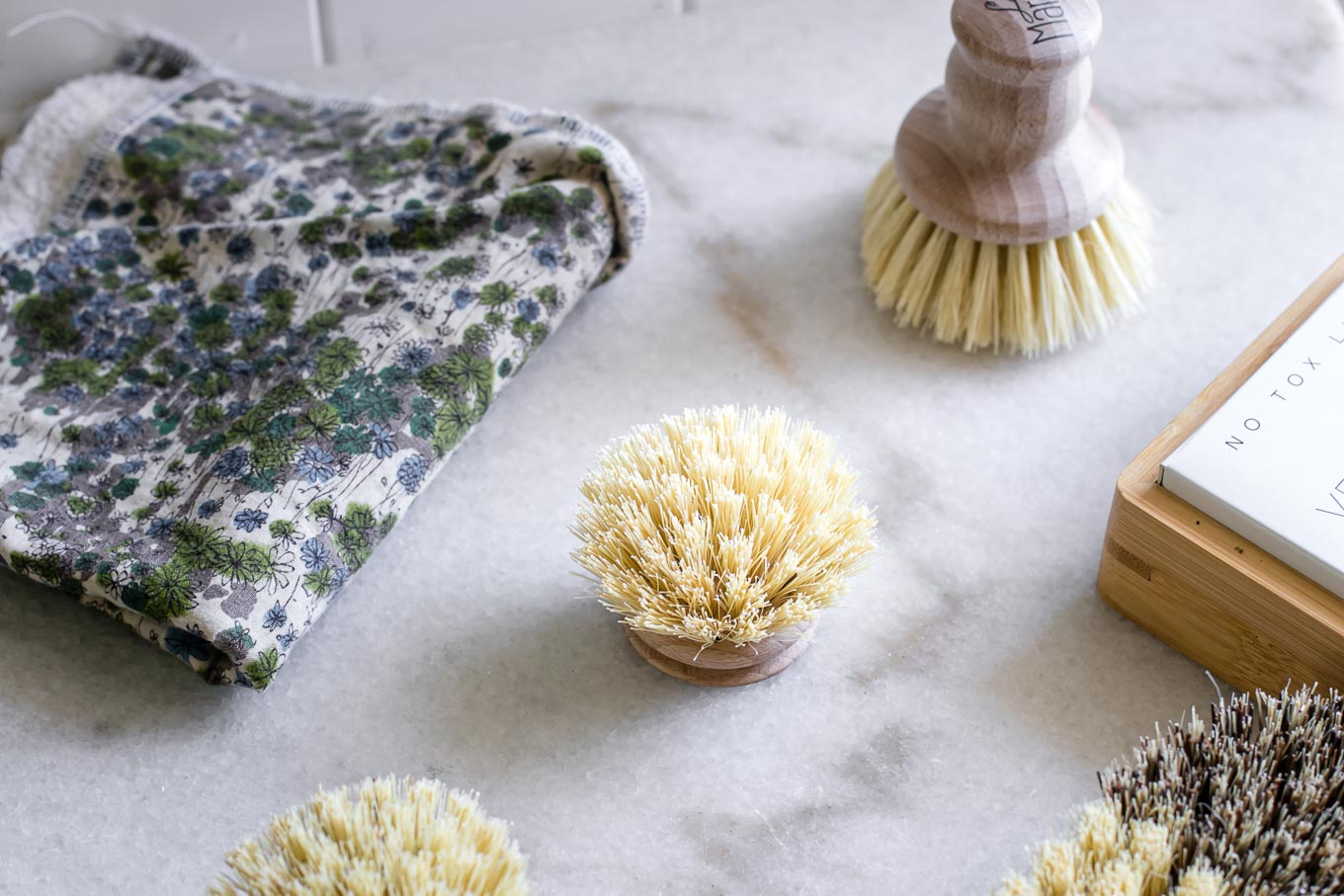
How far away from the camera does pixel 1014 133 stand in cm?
75

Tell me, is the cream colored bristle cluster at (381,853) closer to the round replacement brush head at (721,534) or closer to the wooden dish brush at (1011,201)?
the round replacement brush head at (721,534)

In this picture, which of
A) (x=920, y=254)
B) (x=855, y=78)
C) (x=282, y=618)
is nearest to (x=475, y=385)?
(x=282, y=618)

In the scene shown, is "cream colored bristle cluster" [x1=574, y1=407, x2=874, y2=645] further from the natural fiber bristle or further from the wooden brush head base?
the natural fiber bristle

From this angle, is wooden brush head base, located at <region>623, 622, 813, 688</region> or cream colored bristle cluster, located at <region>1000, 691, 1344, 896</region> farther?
wooden brush head base, located at <region>623, 622, 813, 688</region>

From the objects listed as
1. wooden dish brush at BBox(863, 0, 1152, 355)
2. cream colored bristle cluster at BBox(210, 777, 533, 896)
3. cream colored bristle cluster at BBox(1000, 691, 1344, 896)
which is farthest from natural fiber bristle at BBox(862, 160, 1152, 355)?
cream colored bristle cluster at BBox(210, 777, 533, 896)

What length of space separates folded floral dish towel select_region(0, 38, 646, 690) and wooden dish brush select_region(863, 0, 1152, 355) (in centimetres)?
17

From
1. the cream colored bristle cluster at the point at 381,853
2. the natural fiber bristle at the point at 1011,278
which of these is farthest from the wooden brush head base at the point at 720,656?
the natural fiber bristle at the point at 1011,278

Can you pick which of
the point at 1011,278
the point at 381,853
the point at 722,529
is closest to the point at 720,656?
the point at 722,529

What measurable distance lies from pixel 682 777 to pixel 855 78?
0.55 m

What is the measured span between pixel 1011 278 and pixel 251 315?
450 millimetres

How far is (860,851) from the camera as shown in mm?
660

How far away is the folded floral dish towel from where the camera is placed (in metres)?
0.69

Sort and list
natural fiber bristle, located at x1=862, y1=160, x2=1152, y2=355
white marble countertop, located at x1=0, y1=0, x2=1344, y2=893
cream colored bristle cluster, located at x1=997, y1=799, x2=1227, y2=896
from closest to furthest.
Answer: cream colored bristle cluster, located at x1=997, y1=799, x2=1227, y2=896
white marble countertop, located at x1=0, y1=0, x2=1344, y2=893
natural fiber bristle, located at x1=862, y1=160, x2=1152, y2=355

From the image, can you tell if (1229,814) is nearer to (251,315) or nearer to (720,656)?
(720,656)
